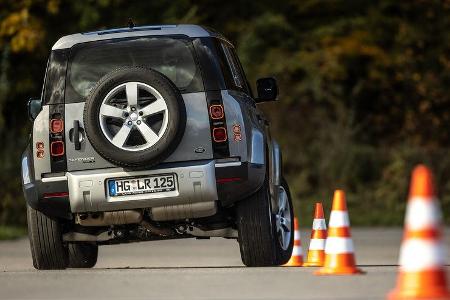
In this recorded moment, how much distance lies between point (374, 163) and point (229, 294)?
17254mm

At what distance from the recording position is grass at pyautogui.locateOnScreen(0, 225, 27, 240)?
20492mm

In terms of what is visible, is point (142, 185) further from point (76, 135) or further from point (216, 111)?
point (216, 111)

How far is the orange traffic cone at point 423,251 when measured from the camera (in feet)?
27.0

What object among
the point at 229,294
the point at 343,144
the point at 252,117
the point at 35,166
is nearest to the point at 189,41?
the point at 252,117

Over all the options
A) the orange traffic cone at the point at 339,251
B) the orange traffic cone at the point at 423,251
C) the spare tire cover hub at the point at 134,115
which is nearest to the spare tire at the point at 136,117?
the spare tire cover hub at the point at 134,115

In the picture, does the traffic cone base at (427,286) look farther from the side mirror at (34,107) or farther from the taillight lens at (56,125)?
the side mirror at (34,107)

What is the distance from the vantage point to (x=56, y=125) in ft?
40.5

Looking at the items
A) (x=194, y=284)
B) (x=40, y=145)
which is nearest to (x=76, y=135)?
(x=40, y=145)

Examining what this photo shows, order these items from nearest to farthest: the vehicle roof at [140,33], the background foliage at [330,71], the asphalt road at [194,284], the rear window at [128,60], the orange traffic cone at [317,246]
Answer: the asphalt road at [194,284] < the rear window at [128,60] < the vehicle roof at [140,33] < the orange traffic cone at [317,246] < the background foliage at [330,71]

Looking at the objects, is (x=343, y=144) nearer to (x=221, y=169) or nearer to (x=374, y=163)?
(x=374, y=163)

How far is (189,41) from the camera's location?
12.5 m

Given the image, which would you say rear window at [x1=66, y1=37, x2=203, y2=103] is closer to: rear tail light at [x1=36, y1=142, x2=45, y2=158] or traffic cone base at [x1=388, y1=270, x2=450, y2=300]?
rear tail light at [x1=36, y1=142, x2=45, y2=158]

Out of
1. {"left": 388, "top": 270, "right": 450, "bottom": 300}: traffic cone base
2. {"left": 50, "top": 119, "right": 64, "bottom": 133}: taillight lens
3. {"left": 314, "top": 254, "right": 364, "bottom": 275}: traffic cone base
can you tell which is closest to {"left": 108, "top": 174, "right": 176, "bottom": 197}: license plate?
{"left": 50, "top": 119, "right": 64, "bottom": 133}: taillight lens

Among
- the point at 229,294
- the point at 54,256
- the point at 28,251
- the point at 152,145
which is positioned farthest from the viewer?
the point at 28,251
